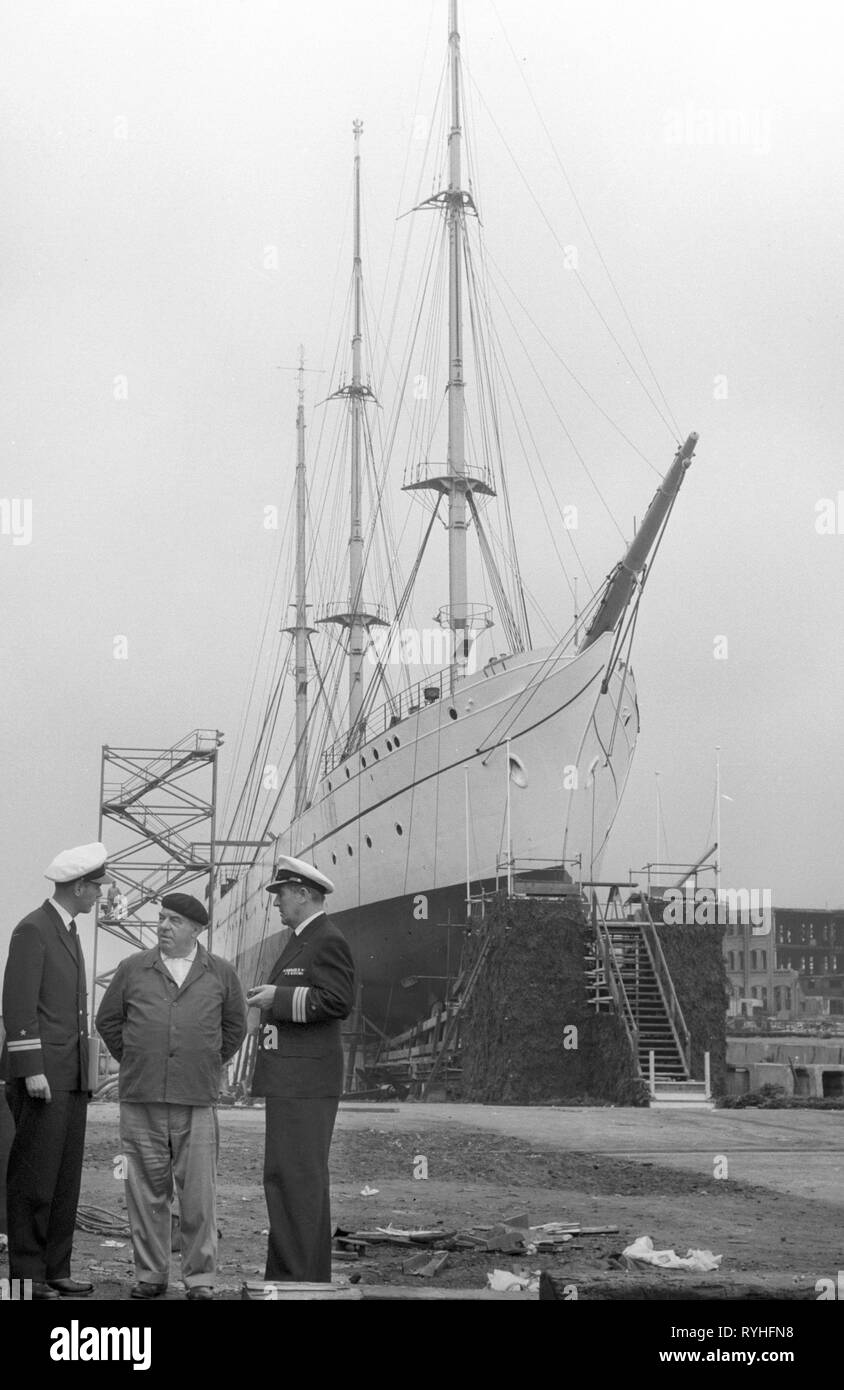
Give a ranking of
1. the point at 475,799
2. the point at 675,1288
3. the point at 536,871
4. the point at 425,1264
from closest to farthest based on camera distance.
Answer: the point at 675,1288, the point at 425,1264, the point at 536,871, the point at 475,799

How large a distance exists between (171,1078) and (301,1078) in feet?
1.74

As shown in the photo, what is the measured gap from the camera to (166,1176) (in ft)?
20.5

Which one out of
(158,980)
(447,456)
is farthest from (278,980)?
(447,456)

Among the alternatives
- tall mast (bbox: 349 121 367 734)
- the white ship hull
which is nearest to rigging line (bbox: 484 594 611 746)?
the white ship hull

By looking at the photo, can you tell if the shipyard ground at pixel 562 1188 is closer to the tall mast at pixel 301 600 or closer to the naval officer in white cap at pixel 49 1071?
the naval officer in white cap at pixel 49 1071

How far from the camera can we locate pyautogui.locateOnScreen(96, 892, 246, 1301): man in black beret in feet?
19.9

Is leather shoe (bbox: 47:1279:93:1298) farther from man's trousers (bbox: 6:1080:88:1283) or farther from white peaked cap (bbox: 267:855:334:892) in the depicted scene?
white peaked cap (bbox: 267:855:334:892)

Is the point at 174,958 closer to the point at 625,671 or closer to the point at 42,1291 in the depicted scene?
the point at 42,1291

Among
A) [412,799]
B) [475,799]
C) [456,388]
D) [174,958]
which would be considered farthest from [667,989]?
[174,958]

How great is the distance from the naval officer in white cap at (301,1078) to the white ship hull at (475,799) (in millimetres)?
22754

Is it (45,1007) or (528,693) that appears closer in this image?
(45,1007)

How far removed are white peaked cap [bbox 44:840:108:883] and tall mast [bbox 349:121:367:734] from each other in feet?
122
